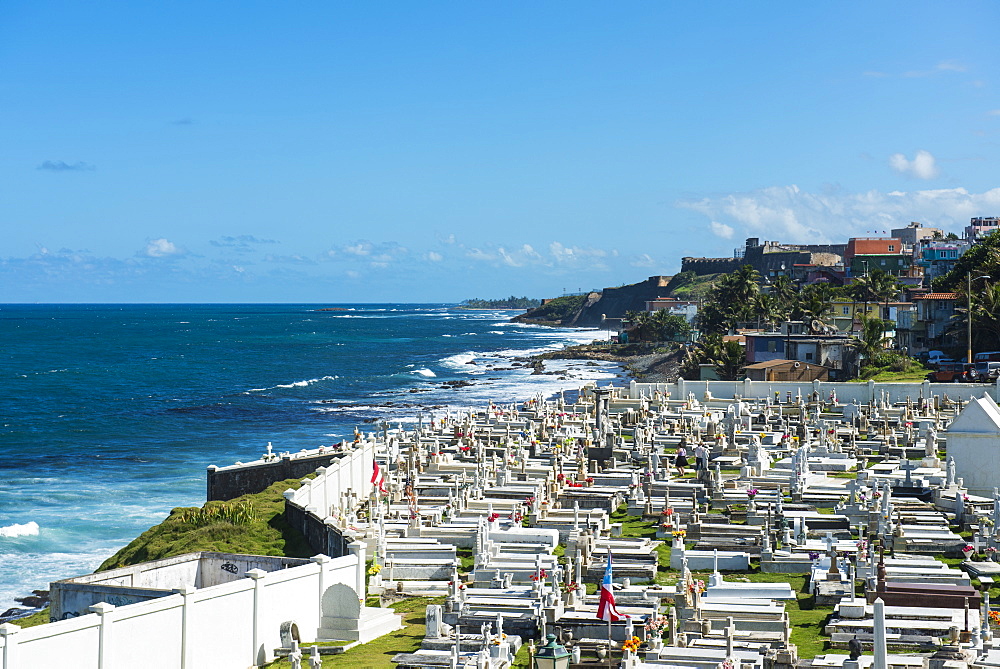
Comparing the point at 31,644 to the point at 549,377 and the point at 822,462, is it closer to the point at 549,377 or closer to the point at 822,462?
the point at 822,462

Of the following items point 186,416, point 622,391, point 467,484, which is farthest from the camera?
point 186,416

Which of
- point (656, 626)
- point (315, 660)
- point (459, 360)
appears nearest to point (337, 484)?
point (315, 660)

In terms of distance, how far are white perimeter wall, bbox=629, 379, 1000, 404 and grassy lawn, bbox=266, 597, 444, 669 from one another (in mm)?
→ 32495

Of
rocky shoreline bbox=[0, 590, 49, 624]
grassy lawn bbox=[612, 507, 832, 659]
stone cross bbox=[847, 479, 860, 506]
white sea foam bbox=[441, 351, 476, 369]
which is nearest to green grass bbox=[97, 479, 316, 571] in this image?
rocky shoreline bbox=[0, 590, 49, 624]

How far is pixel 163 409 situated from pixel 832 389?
166 ft

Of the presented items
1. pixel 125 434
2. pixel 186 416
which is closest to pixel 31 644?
pixel 125 434

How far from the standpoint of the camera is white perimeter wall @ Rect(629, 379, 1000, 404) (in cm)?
4881

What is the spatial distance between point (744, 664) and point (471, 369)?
98481 millimetres

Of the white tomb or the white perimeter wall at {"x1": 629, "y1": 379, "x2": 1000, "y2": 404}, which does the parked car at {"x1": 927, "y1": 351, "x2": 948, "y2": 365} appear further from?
the white tomb

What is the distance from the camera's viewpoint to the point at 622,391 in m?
54.2

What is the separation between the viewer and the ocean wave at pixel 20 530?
38500 mm

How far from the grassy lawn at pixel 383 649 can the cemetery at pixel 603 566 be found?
82mm

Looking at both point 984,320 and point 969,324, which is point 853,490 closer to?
point 969,324

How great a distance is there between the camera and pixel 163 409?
8344cm
